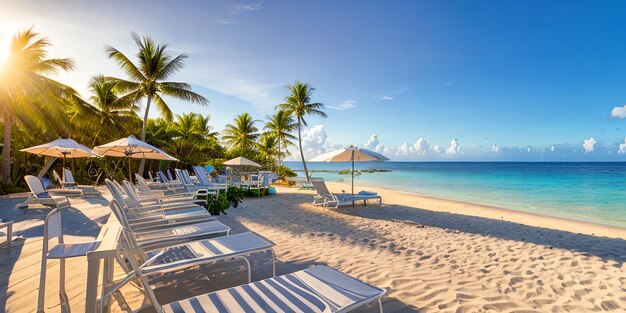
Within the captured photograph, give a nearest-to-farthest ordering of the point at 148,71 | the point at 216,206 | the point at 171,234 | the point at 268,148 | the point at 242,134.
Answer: the point at 171,234 < the point at 216,206 < the point at 148,71 < the point at 242,134 < the point at 268,148

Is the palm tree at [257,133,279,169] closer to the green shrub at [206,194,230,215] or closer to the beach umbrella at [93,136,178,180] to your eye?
the beach umbrella at [93,136,178,180]

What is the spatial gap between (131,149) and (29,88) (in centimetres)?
702

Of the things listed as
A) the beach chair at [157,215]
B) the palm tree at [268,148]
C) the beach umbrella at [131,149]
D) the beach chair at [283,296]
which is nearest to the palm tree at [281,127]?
the palm tree at [268,148]

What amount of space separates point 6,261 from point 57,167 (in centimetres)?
1489

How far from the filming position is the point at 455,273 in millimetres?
3523

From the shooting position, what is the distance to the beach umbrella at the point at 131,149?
24.2ft

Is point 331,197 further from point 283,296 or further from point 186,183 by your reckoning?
point 283,296

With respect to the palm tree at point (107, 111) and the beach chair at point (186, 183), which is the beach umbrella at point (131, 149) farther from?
the palm tree at point (107, 111)

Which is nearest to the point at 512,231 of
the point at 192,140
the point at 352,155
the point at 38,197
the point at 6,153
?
the point at 352,155

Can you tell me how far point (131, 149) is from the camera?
8570 mm

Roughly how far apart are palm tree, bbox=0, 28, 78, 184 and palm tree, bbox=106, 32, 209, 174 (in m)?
2.43

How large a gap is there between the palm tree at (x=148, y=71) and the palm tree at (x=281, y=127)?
9.28m

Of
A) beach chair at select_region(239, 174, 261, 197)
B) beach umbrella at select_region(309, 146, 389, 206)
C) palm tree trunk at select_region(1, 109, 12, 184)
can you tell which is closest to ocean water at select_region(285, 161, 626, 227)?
beach umbrella at select_region(309, 146, 389, 206)

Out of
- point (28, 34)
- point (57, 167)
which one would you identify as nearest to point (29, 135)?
point (57, 167)
